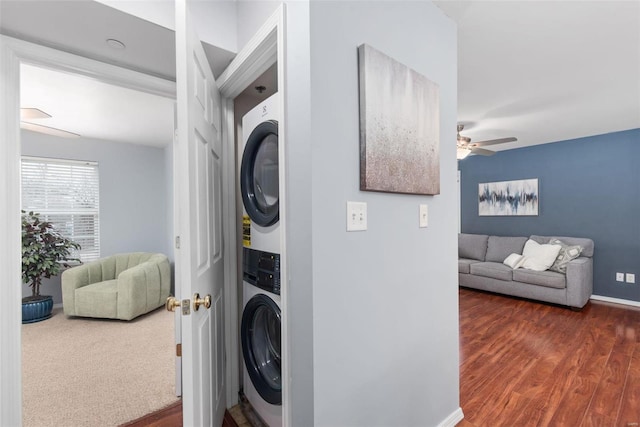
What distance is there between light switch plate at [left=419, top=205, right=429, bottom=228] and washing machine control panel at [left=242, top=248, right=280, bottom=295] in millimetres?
731

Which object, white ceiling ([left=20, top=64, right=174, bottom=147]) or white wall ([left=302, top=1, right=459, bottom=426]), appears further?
white ceiling ([left=20, top=64, right=174, bottom=147])

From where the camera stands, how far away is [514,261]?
433 cm

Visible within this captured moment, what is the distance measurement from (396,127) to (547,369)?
2.37 meters

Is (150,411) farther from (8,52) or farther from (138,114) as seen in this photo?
(138,114)

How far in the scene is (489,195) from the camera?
528 cm

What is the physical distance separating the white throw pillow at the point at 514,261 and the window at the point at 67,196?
19.7ft

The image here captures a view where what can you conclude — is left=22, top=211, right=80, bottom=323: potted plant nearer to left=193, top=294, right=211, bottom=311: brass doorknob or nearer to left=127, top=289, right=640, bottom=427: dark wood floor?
left=127, top=289, right=640, bottom=427: dark wood floor

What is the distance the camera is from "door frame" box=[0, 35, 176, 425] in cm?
138

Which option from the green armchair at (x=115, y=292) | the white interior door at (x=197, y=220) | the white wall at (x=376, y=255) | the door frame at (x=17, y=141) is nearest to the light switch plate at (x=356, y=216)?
the white wall at (x=376, y=255)

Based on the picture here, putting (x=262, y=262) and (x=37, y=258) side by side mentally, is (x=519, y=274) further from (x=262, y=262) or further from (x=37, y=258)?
(x=37, y=258)

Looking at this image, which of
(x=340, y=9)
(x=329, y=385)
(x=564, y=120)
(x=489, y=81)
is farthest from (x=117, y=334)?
(x=564, y=120)

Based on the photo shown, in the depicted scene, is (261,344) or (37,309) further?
(37,309)

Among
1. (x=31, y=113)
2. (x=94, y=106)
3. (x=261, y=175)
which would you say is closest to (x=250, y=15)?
(x=261, y=175)

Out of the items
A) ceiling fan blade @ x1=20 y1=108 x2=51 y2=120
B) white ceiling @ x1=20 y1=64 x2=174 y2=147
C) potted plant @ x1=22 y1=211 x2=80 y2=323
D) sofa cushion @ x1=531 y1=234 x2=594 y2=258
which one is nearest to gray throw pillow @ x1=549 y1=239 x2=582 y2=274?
sofa cushion @ x1=531 y1=234 x2=594 y2=258
